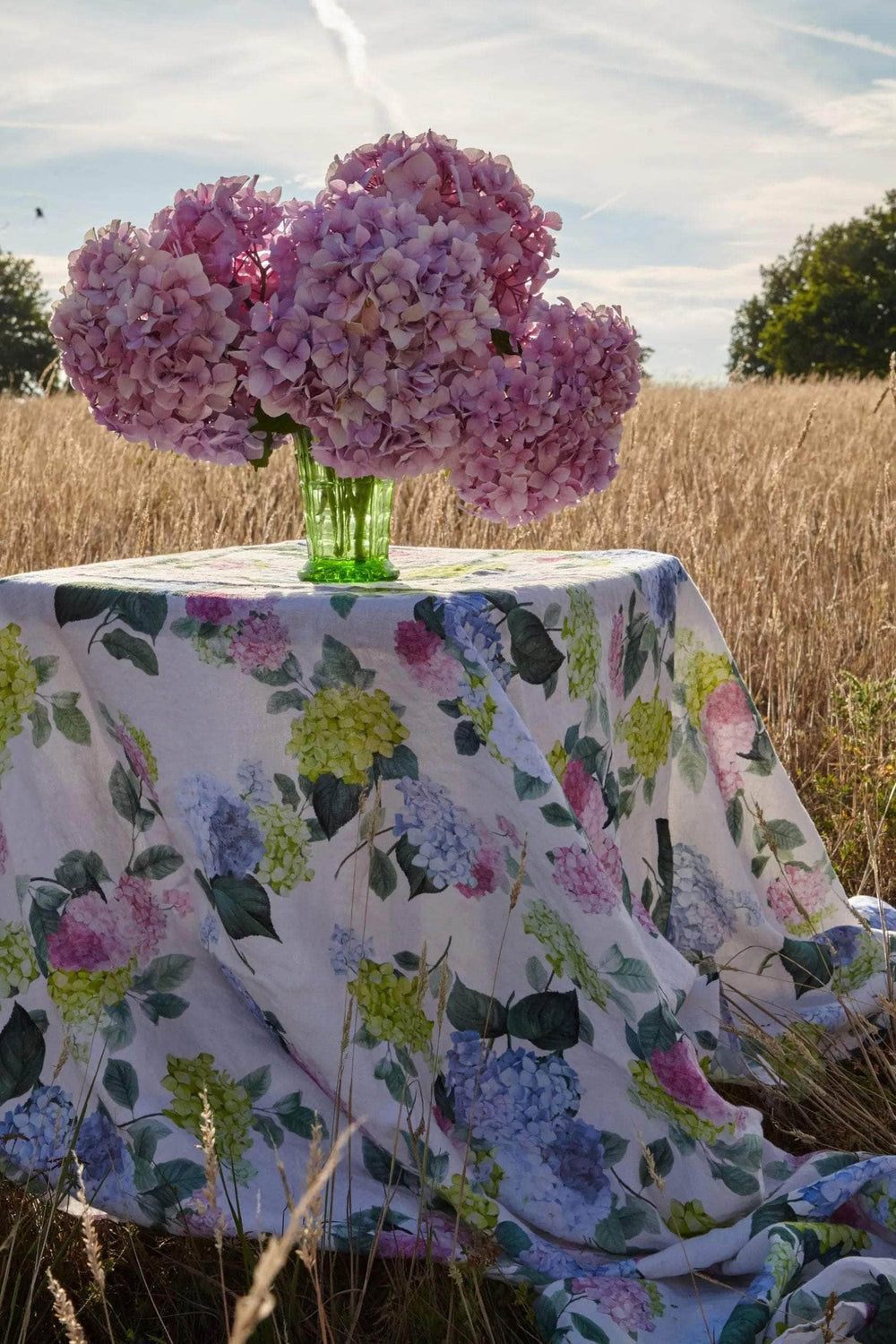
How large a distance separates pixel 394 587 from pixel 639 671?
17.4 inches

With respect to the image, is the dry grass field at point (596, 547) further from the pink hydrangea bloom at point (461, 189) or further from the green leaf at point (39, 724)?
the pink hydrangea bloom at point (461, 189)

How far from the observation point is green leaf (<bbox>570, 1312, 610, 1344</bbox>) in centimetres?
113

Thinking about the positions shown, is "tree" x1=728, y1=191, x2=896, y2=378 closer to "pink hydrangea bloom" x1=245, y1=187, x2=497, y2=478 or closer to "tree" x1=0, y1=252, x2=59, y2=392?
"tree" x1=0, y1=252, x2=59, y2=392

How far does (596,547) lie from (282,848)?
2.08 meters

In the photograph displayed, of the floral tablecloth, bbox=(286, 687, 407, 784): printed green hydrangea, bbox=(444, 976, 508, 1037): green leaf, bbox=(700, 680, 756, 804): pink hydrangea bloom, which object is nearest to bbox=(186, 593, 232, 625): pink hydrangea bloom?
the floral tablecloth

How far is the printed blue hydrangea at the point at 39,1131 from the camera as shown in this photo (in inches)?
54.0

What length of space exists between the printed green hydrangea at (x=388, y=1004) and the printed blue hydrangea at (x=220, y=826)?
0.18m

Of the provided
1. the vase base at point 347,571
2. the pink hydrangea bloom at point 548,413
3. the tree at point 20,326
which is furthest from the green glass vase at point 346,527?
the tree at point 20,326

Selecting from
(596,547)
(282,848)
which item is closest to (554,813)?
(282,848)

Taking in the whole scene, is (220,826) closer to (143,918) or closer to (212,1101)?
(143,918)

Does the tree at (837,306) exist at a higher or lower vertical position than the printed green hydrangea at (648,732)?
higher

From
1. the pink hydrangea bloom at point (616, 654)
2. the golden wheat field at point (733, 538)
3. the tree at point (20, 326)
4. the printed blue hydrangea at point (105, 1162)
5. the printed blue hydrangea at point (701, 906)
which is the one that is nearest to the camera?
the printed blue hydrangea at point (105, 1162)

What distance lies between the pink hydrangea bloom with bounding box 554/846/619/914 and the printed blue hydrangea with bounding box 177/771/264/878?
34 centimetres

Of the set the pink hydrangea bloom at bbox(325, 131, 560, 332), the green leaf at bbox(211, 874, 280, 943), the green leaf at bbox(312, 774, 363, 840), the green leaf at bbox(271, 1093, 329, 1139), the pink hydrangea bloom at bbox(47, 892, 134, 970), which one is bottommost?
the green leaf at bbox(271, 1093, 329, 1139)
